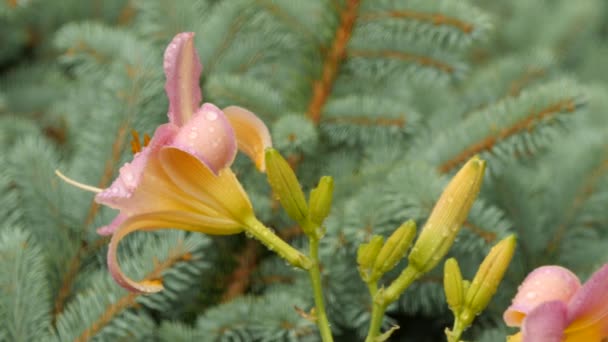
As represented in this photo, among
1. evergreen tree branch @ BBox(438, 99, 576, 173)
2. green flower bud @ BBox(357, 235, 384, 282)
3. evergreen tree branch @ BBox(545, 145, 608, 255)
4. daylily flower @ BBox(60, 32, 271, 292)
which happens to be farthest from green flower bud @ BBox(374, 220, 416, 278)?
evergreen tree branch @ BBox(545, 145, 608, 255)

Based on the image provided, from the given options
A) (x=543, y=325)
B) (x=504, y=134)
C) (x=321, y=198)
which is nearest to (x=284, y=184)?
(x=321, y=198)

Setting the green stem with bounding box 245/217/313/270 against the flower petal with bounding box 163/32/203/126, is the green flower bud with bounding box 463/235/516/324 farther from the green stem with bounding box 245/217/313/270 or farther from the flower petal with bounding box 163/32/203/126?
the flower petal with bounding box 163/32/203/126

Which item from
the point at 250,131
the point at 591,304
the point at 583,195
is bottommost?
the point at 583,195

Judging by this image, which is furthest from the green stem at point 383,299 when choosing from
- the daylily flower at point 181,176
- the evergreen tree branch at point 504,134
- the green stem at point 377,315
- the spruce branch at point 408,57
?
the spruce branch at point 408,57

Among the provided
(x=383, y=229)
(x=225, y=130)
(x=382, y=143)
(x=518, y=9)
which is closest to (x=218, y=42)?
(x=382, y=143)

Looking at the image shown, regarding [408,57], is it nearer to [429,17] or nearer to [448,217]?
[429,17]

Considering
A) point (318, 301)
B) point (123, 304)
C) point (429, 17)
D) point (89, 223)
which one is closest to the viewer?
point (318, 301)
